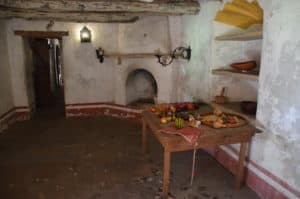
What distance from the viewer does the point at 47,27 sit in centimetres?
445

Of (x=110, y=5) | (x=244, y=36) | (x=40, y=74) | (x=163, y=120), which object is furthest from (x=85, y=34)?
(x=244, y=36)

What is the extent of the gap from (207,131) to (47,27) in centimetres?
397

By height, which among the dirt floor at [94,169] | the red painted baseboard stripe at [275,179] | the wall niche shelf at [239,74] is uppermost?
the wall niche shelf at [239,74]

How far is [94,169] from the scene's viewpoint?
2.82m

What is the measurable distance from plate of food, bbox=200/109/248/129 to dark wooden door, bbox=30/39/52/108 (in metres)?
5.01

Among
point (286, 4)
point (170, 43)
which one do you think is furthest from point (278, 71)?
point (170, 43)

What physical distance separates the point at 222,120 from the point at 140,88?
3.07 meters

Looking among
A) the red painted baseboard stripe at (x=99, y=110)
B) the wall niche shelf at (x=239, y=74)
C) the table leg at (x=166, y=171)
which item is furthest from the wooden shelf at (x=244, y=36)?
the red painted baseboard stripe at (x=99, y=110)

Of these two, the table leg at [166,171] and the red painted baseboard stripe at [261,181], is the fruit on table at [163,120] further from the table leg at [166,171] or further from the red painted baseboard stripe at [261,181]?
the red painted baseboard stripe at [261,181]

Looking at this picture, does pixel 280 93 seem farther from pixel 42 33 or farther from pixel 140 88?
pixel 42 33

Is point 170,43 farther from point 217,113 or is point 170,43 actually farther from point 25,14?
point 25,14

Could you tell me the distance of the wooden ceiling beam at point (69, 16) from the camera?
3656 millimetres

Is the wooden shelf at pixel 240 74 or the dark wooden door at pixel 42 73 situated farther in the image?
the dark wooden door at pixel 42 73

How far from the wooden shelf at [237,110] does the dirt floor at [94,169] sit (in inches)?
29.0
